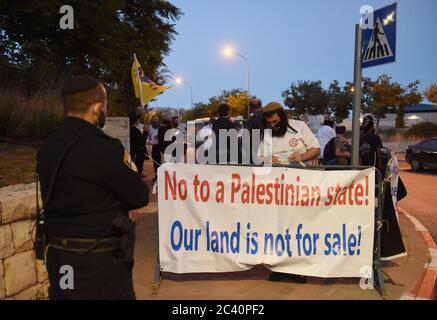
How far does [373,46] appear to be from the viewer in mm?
5355

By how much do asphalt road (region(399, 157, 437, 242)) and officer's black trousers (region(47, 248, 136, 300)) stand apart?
609cm

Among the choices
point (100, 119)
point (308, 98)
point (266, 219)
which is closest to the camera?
point (100, 119)

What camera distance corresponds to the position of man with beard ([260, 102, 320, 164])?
5188 millimetres

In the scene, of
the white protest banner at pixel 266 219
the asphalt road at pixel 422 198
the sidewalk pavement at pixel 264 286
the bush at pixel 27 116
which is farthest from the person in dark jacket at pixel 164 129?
the white protest banner at pixel 266 219

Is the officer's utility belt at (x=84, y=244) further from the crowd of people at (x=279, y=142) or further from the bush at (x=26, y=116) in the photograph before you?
the bush at (x=26, y=116)

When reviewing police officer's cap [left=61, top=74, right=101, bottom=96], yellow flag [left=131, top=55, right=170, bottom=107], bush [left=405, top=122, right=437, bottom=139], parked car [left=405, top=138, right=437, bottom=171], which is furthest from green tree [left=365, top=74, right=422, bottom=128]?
police officer's cap [left=61, top=74, right=101, bottom=96]

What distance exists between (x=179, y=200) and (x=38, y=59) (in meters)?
7.59

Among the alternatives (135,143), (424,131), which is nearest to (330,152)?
(135,143)

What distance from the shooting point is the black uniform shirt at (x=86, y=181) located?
7.49 ft

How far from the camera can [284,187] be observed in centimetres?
466

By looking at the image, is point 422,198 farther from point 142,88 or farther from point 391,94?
point 391,94

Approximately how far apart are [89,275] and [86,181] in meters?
0.49
